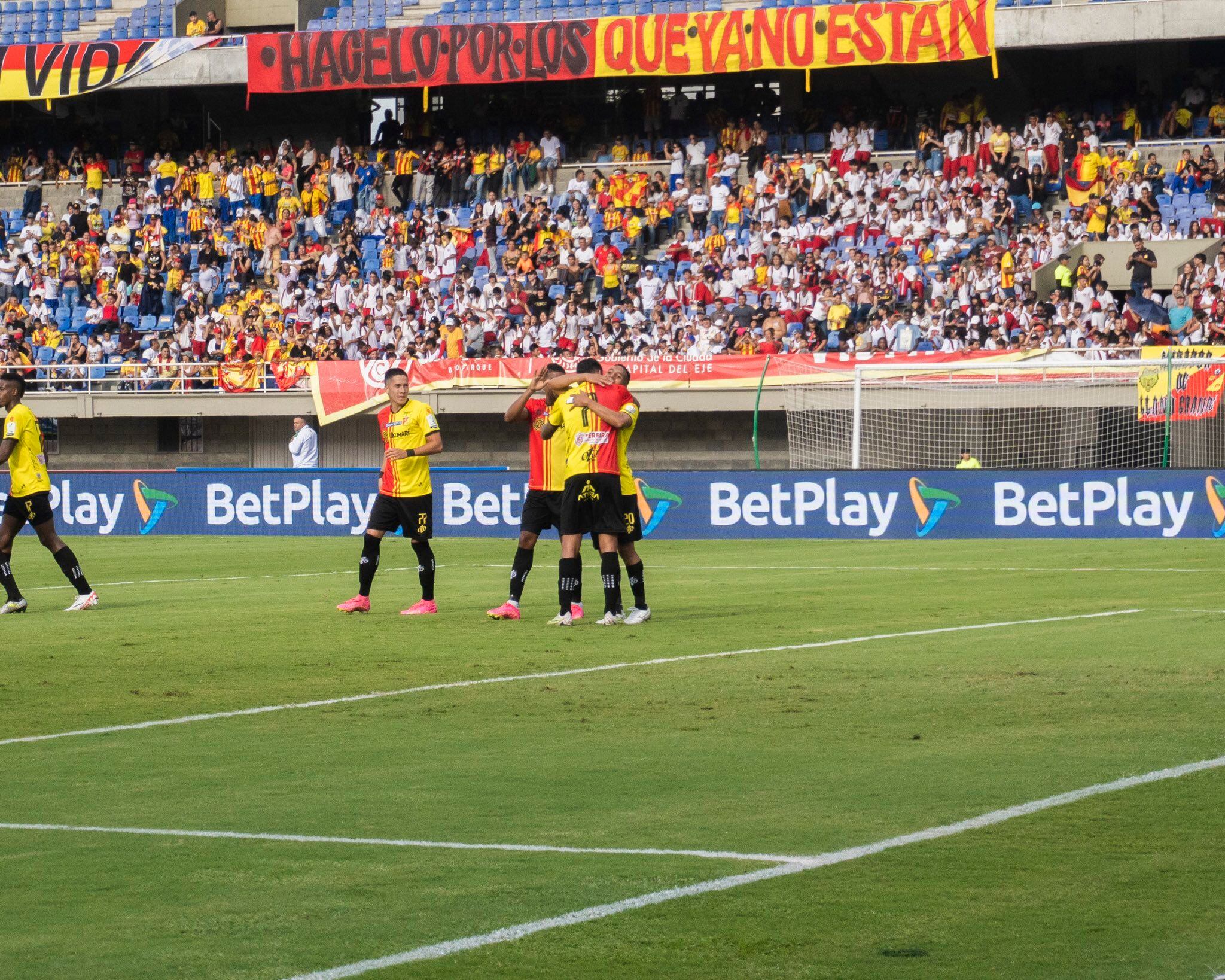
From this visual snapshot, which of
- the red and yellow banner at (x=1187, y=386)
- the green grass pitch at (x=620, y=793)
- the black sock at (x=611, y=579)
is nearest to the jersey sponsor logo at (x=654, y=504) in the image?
the red and yellow banner at (x=1187, y=386)

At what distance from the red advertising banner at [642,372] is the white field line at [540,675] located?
1634 cm

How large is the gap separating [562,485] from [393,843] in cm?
847

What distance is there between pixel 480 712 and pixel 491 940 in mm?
4502

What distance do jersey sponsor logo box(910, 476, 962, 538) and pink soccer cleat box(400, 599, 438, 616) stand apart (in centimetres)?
1241

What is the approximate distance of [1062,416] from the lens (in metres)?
31.3

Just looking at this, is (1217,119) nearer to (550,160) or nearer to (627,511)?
(550,160)

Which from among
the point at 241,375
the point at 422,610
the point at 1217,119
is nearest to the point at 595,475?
the point at 422,610

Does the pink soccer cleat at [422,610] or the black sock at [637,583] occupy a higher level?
the black sock at [637,583]

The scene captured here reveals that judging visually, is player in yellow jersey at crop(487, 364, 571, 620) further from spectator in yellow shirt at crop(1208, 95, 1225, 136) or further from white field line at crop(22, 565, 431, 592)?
spectator in yellow shirt at crop(1208, 95, 1225, 136)

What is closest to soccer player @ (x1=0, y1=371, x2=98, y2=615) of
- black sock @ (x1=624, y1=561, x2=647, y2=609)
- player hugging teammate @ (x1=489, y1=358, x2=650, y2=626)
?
player hugging teammate @ (x1=489, y1=358, x2=650, y2=626)

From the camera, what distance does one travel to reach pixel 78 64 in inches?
1763

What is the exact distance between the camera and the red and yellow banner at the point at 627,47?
1534 inches

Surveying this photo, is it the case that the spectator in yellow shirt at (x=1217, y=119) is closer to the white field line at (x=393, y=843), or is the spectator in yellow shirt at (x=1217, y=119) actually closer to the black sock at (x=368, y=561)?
the black sock at (x=368, y=561)

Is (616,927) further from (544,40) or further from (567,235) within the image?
(544,40)
